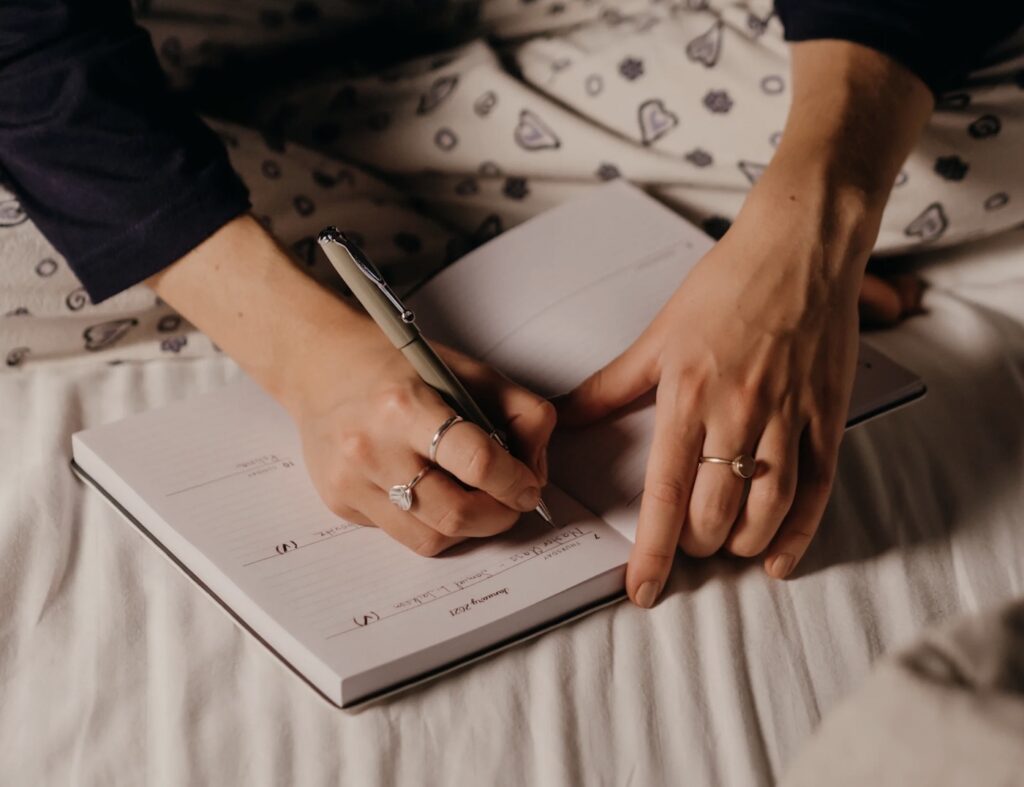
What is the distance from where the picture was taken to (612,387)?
0.68 metres

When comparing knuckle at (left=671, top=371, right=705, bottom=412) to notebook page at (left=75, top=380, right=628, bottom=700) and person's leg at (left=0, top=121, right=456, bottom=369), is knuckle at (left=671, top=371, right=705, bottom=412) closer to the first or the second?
notebook page at (left=75, top=380, right=628, bottom=700)

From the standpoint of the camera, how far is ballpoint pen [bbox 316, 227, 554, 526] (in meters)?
0.58

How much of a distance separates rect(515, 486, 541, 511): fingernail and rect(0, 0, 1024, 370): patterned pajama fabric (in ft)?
1.19

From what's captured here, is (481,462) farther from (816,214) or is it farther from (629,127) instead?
(629,127)

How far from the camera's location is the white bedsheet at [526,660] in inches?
21.7

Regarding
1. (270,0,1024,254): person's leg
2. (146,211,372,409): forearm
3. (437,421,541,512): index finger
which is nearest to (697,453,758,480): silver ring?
(437,421,541,512): index finger

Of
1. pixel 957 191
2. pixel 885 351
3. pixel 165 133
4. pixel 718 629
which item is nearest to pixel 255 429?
pixel 165 133

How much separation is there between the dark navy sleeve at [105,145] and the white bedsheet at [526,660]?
0.14 m

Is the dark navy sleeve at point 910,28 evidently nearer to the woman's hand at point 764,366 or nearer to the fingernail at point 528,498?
the woman's hand at point 764,366

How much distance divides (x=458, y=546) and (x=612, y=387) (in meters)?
0.14

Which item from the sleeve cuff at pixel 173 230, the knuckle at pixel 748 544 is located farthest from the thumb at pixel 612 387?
the sleeve cuff at pixel 173 230

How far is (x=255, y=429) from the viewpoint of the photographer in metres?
0.71

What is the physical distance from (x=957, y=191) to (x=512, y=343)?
0.39 meters

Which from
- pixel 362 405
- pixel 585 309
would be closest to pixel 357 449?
pixel 362 405
